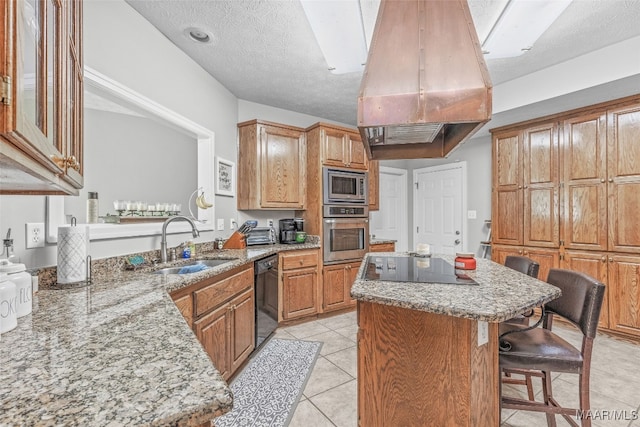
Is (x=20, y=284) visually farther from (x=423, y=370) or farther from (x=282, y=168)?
(x=282, y=168)

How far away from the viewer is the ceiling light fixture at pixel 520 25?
1689 millimetres

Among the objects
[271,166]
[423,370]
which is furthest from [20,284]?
[271,166]

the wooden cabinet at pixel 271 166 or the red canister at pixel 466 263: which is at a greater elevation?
the wooden cabinet at pixel 271 166

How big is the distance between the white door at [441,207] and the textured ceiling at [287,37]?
183 centimetres

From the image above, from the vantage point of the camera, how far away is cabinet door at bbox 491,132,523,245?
344 centimetres

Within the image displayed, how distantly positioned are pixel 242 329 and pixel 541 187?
11.4ft

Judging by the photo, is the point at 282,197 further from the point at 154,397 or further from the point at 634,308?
the point at 634,308

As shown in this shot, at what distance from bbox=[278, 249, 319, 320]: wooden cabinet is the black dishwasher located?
0.15 metres

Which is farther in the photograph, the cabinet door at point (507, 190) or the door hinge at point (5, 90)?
the cabinet door at point (507, 190)

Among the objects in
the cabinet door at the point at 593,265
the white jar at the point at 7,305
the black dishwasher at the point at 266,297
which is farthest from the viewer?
the cabinet door at the point at 593,265

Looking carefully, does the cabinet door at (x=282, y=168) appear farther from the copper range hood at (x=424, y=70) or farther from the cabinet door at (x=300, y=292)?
the copper range hood at (x=424, y=70)

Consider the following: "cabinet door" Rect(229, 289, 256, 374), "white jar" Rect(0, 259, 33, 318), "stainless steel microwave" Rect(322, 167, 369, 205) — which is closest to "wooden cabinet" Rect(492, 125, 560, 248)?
"stainless steel microwave" Rect(322, 167, 369, 205)

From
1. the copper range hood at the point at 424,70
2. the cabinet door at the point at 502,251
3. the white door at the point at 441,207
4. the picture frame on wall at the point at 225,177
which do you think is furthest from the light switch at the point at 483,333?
the white door at the point at 441,207

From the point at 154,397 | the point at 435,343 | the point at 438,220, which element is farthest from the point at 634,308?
the point at 154,397
